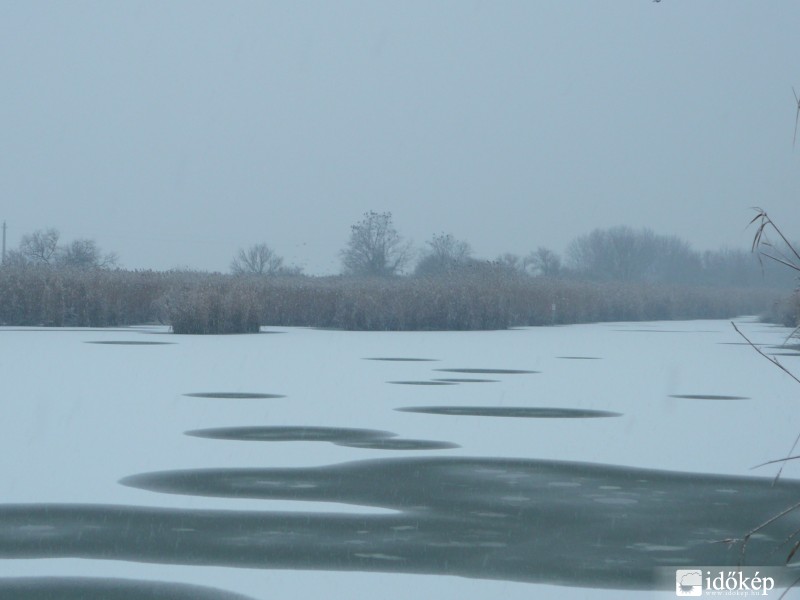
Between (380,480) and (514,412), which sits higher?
(514,412)

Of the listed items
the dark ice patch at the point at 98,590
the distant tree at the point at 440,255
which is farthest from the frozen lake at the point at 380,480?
the distant tree at the point at 440,255

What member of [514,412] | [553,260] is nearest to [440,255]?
[553,260]

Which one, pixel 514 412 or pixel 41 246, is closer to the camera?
pixel 514 412

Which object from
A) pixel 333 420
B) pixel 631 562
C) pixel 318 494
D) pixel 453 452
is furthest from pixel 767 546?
pixel 333 420

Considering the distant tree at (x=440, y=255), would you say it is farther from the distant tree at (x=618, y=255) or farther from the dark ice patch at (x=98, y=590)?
the dark ice patch at (x=98, y=590)

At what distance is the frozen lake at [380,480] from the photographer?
420 centimetres

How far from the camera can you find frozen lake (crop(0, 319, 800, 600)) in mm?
4195

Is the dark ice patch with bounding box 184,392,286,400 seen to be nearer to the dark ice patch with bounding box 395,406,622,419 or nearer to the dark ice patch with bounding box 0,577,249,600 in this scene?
the dark ice patch with bounding box 395,406,622,419

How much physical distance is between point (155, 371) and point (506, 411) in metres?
5.05

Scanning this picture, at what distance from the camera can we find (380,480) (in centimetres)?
615

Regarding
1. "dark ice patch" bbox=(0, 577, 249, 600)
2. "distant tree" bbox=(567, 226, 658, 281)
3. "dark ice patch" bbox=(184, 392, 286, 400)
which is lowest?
"dark ice patch" bbox=(0, 577, 249, 600)

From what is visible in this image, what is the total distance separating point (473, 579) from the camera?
13.4ft

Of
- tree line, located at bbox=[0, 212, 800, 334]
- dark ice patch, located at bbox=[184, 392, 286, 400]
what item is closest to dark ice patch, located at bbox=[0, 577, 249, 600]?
dark ice patch, located at bbox=[184, 392, 286, 400]

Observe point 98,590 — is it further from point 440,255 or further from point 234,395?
point 440,255
